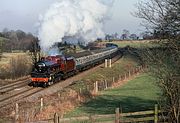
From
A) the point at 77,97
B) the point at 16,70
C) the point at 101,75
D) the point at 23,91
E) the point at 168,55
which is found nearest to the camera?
the point at 168,55

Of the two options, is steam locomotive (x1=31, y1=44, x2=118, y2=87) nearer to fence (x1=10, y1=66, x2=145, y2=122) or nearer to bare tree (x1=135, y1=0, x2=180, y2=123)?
fence (x1=10, y1=66, x2=145, y2=122)

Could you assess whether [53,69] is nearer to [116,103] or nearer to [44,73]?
[44,73]

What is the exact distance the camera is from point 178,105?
53.2ft

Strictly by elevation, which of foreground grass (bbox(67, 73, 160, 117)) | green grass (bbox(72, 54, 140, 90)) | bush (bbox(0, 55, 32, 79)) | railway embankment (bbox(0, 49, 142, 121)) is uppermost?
bush (bbox(0, 55, 32, 79))

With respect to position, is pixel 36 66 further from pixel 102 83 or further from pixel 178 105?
pixel 178 105

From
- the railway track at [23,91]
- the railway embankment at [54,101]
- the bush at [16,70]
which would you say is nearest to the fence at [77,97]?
the railway embankment at [54,101]

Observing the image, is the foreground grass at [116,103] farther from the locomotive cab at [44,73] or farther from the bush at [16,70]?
the bush at [16,70]

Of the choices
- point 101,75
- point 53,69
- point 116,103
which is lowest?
point 116,103

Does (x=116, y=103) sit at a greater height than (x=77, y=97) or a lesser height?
lesser

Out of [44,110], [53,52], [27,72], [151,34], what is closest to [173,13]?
[151,34]

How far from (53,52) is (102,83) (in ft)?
26.1

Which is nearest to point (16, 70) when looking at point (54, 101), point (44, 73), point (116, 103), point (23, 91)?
point (44, 73)

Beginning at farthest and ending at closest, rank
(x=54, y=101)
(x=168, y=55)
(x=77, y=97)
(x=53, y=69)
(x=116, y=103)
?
(x=53, y=69)
(x=77, y=97)
(x=116, y=103)
(x=54, y=101)
(x=168, y=55)

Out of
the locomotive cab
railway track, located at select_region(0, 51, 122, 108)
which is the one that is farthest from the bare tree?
the locomotive cab
